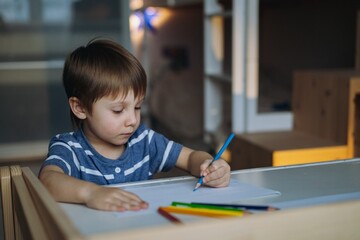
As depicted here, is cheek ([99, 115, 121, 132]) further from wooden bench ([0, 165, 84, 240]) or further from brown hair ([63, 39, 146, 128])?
wooden bench ([0, 165, 84, 240])

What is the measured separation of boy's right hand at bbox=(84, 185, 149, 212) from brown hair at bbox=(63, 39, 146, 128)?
0.26 m

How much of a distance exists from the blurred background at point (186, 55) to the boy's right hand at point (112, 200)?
1.75 metres

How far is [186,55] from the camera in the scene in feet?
13.5

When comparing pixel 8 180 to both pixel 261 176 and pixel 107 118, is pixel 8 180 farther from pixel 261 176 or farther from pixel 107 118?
pixel 261 176

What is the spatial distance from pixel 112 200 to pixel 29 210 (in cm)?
10

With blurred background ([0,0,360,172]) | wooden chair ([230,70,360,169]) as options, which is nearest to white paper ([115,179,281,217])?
wooden chair ([230,70,360,169])

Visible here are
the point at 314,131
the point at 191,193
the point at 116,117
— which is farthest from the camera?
the point at 314,131

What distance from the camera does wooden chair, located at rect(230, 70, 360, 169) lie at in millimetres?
1897

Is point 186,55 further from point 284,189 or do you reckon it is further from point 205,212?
point 205,212

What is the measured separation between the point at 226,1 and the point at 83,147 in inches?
85.9

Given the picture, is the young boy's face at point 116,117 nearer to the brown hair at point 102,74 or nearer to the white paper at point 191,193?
the brown hair at point 102,74

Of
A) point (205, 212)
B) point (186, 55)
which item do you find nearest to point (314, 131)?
point (205, 212)

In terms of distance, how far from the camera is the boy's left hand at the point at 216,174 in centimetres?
76

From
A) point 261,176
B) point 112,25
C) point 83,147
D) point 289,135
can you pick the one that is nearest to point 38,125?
point 112,25
